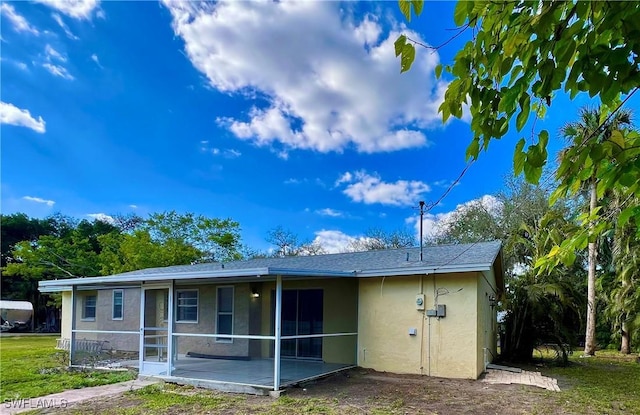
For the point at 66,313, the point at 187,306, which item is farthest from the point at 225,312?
the point at 66,313

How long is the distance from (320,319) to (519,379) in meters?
5.15

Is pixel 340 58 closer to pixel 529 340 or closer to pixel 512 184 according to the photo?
pixel 529 340

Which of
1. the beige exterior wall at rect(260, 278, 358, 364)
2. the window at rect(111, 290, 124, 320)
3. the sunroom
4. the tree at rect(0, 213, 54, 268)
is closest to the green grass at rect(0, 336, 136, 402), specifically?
the sunroom

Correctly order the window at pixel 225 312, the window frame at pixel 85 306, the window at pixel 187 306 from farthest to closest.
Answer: the window frame at pixel 85 306
the window at pixel 187 306
the window at pixel 225 312

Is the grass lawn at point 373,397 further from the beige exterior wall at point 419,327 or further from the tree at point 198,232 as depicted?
the tree at point 198,232

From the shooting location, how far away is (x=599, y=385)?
31.3 ft

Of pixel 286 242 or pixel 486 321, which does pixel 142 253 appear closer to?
pixel 286 242

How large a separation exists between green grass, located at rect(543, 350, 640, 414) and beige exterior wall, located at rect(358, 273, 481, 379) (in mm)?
2104

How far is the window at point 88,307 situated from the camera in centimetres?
1784

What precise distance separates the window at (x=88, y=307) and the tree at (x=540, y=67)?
1890cm

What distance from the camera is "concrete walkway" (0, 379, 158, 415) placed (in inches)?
315

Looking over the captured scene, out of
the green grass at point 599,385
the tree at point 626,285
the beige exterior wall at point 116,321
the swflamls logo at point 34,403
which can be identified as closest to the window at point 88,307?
the beige exterior wall at point 116,321

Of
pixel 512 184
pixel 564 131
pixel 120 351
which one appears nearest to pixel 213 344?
pixel 120 351

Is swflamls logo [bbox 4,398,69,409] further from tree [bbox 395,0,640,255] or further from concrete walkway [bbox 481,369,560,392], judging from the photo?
tree [bbox 395,0,640,255]
